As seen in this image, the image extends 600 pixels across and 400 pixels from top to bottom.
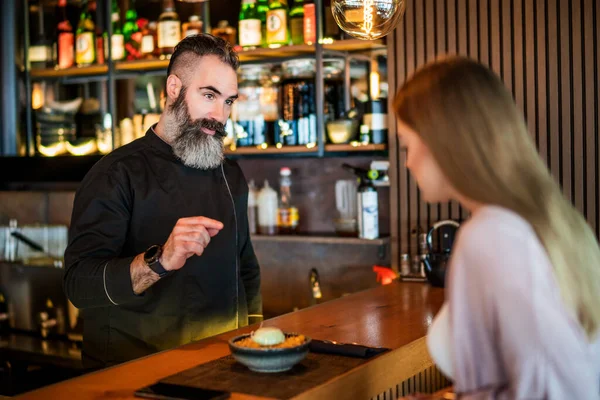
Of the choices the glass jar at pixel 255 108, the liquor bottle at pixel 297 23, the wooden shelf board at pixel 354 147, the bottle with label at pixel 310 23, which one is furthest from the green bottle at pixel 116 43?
the wooden shelf board at pixel 354 147

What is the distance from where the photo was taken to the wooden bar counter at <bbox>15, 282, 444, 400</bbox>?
5.48ft

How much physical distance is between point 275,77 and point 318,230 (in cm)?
79

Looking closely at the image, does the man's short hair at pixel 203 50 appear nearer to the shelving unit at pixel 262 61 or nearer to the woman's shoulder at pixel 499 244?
the shelving unit at pixel 262 61

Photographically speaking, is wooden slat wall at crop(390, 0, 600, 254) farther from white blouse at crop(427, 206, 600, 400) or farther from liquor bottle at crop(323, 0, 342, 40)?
white blouse at crop(427, 206, 600, 400)

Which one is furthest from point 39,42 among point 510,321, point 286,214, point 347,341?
point 510,321

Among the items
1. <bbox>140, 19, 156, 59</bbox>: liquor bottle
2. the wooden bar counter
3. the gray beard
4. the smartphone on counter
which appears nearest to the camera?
the smartphone on counter

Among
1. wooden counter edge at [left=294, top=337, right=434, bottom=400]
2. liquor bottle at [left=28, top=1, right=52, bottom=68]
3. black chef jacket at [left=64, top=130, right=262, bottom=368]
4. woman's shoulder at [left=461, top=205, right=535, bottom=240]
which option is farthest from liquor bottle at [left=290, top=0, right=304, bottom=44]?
woman's shoulder at [left=461, top=205, right=535, bottom=240]

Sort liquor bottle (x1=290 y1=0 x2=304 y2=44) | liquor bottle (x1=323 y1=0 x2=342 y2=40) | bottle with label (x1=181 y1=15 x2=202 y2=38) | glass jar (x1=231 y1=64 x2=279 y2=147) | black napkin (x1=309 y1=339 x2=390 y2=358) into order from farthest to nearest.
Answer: bottle with label (x1=181 y1=15 x2=202 y2=38) < glass jar (x1=231 y1=64 x2=279 y2=147) < liquor bottle (x1=290 y1=0 x2=304 y2=44) < liquor bottle (x1=323 y1=0 x2=342 y2=40) < black napkin (x1=309 y1=339 x2=390 y2=358)

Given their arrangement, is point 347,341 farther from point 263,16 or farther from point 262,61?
point 263,16

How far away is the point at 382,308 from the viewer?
8.47 ft

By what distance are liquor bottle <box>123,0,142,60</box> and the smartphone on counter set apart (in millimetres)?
2631

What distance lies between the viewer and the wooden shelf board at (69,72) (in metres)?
4.05

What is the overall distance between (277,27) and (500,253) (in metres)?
2.60

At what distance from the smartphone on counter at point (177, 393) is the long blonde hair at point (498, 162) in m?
0.68
